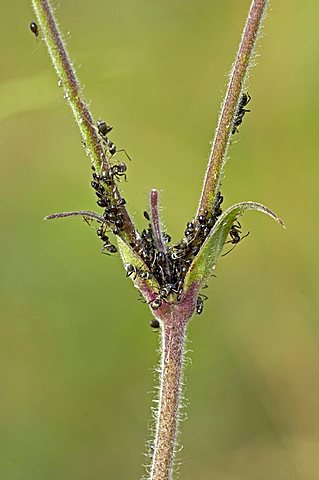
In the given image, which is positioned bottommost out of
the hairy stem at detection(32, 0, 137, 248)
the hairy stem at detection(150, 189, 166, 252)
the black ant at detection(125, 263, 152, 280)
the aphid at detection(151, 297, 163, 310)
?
the aphid at detection(151, 297, 163, 310)

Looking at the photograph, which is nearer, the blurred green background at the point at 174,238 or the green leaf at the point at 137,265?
the green leaf at the point at 137,265

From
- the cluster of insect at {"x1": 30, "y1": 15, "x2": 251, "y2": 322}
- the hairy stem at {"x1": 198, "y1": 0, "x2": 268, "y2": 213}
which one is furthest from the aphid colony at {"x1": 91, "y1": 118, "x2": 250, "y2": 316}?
the hairy stem at {"x1": 198, "y1": 0, "x2": 268, "y2": 213}

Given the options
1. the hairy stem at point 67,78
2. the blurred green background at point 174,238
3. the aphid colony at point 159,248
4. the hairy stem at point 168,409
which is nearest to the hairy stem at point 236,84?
the aphid colony at point 159,248

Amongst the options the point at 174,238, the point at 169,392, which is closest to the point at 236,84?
the point at 169,392

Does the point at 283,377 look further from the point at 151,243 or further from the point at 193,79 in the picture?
the point at 151,243

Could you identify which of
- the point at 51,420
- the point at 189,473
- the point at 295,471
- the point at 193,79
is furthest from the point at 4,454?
the point at 193,79

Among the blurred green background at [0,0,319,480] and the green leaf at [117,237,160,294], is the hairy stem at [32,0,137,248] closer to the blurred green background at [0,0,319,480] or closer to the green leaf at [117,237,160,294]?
the green leaf at [117,237,160,294]

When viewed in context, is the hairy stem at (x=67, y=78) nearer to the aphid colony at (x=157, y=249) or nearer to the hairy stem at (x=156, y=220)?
the aphid colony at (x=157, y=249)
